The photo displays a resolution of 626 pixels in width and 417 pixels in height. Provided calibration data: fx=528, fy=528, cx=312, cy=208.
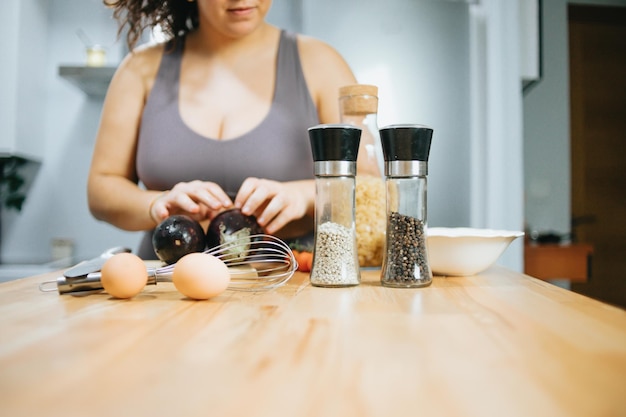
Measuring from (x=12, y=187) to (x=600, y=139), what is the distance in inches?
129

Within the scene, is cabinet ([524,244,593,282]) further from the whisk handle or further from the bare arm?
the whisk handle

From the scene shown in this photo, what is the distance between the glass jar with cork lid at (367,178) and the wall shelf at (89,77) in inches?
42.3

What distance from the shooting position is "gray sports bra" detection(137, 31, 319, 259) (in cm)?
115

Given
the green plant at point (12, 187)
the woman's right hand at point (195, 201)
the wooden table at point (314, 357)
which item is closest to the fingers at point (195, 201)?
the woman's right hand at point (195, 201)

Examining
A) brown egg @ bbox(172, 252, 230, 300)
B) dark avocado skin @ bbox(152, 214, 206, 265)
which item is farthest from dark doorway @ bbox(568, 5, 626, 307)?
brown egg @ bbox(172, 252, 230, 300)

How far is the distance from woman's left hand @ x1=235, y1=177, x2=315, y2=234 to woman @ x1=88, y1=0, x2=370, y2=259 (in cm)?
18

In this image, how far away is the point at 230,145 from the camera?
1.16 m

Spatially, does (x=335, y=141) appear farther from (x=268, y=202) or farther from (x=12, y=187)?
(x=12, y=187)

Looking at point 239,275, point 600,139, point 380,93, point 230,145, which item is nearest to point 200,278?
point 239,275

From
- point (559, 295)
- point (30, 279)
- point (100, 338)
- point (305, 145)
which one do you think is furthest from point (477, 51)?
point (100, 338)

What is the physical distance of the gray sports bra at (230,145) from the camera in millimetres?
1152

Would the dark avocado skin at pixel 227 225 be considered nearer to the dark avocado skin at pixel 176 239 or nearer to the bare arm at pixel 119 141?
the dark avocado skin at pixel 176 239

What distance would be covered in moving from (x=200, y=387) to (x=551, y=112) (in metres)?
3.24

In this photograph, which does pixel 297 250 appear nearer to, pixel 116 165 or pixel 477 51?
pixel 116 165
